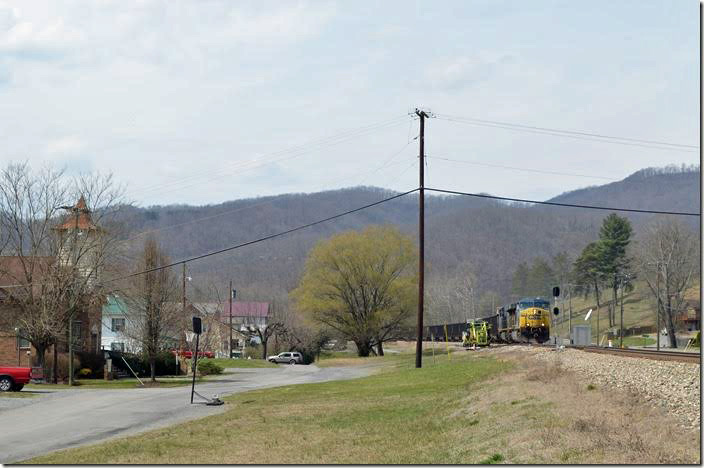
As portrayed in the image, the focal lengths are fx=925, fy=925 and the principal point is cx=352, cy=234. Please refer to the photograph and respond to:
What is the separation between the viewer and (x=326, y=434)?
20641mm

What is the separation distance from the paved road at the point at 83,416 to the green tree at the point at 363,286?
39323 mm

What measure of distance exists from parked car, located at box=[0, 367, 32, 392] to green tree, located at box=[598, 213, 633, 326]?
89960mm

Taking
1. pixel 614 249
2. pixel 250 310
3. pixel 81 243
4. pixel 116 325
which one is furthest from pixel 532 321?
pixel 250 310

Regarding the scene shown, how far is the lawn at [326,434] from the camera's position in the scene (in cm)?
1720

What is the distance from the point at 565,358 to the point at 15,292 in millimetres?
33930

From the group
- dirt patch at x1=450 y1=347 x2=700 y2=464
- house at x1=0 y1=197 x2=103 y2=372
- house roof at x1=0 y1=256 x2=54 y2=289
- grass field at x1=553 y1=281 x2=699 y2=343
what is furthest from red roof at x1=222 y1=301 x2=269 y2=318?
dirt patch at x1=450 y1=347 x2=700 y2=464

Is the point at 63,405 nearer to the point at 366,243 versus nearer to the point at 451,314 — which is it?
the point at 366,243

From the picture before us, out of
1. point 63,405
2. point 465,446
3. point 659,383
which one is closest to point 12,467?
point 465,446

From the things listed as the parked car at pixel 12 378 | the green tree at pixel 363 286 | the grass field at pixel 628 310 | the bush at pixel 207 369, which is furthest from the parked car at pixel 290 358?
the parked car at pixel 12 378

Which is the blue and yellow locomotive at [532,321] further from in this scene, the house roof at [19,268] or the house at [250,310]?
the house at [250,310]

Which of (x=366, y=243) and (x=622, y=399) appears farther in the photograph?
(x=366, y=243)

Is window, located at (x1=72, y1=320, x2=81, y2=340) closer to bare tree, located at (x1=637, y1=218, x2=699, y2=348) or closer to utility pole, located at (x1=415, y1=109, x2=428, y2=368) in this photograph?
utility pole, located at (x1=415, y1=109, x2=428, y2=368)

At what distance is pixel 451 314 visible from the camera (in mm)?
152625

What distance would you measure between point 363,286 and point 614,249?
51434 mm
